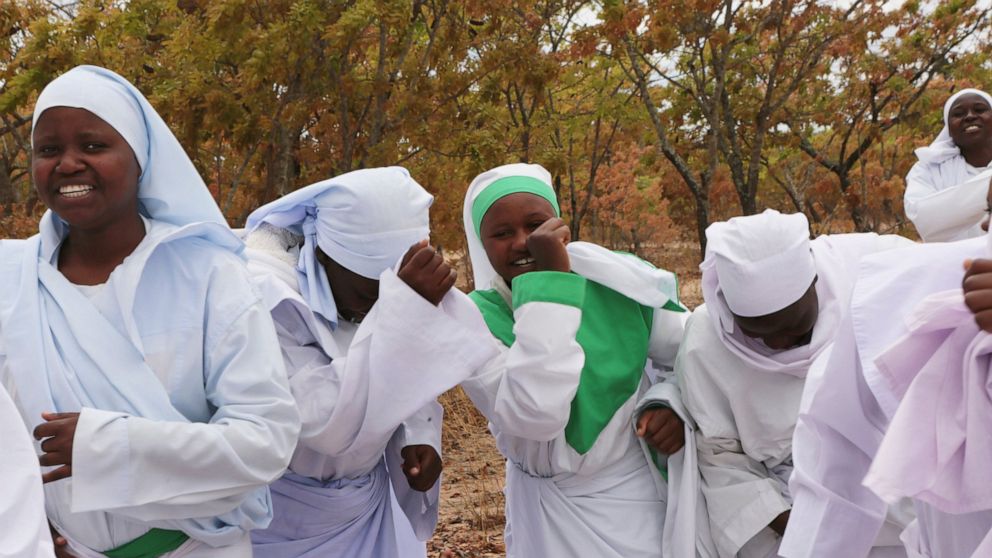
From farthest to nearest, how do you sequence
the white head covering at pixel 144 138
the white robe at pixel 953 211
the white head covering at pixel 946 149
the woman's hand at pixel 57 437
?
1. the white head covering at pixel 946 149
2. the white robe at pixel 953 211
3. the white head covering at pixel 144 138
4. the woman's hand at pixel 57 437

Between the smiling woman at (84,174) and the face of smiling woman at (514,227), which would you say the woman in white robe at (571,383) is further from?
the smiling woman at (84,174)

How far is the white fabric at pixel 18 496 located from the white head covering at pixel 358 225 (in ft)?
4.44

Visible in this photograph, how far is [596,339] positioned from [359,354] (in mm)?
771

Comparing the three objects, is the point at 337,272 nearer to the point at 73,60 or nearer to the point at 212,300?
the point at 212,300

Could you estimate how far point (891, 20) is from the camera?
37.1ft

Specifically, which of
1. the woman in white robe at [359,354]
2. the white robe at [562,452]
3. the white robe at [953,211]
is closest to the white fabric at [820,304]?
the white robe at [562,452]

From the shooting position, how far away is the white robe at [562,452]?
2.86 m

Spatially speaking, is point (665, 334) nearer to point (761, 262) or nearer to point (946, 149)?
point (761, 262)

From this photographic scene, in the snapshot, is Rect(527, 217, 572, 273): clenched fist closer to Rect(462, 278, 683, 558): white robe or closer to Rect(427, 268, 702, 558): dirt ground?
Rect(462, 278, 683, 558): white robe

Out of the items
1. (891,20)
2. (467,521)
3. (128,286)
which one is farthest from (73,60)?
(891,20)

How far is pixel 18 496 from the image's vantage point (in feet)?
5.12

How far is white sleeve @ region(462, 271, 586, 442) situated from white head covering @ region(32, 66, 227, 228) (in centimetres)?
92

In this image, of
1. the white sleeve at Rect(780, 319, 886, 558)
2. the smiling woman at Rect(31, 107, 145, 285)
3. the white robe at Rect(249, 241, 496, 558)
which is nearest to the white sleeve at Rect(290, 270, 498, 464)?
the white robe at Rect(249, 241, 496, 558)

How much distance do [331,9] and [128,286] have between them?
4.08m
